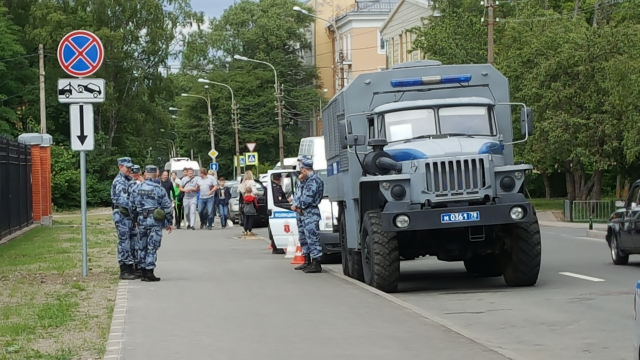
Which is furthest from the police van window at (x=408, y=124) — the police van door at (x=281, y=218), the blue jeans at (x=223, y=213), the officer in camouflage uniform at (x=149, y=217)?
the blue jeans at (x=223, y=213)

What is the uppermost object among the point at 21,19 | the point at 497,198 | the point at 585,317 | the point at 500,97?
the point at 21,19

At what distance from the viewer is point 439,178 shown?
49.5 ft

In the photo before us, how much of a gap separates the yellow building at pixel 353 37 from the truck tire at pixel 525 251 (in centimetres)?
7033

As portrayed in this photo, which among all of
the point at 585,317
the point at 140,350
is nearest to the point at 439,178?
the point at 585,317

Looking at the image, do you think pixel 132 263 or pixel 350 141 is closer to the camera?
pixel 350 141

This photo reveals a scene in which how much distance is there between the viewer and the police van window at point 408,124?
16109 mm

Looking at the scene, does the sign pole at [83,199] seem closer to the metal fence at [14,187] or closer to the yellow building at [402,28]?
the metal fence at [14,187]

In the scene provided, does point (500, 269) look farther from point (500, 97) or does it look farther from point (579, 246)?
point (579, 246)

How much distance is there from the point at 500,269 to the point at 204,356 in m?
7.97

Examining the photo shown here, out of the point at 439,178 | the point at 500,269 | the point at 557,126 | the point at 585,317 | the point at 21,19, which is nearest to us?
the point at 585,317

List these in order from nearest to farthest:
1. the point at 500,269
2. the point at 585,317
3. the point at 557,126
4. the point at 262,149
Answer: the point at 585,317 < the point at 500,269 < the point at 557,126 < the point at 262,149

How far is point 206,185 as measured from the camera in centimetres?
3625

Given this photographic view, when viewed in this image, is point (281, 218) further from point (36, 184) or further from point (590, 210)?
point (590, 210)

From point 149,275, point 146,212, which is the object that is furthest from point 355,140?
point 149,275
